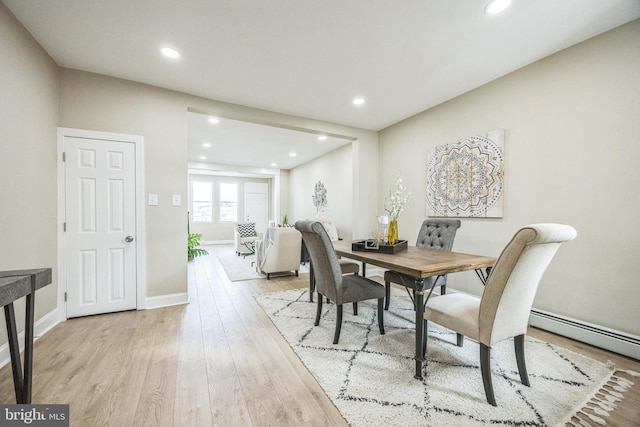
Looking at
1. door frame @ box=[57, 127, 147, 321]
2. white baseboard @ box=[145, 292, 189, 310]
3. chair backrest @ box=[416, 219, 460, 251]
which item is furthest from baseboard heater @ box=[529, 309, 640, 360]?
door frame @ box=[57, 127, 147, 321]

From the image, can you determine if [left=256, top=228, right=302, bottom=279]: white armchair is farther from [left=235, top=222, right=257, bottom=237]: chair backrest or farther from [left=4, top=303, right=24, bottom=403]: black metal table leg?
[left=4, top=303, right=24, bottom=403]: black metal table leg

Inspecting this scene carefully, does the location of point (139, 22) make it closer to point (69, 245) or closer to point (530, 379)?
point (69, 245)

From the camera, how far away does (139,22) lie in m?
1.98

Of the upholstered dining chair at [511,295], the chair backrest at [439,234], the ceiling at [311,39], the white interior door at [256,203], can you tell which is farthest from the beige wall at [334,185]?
the upholstered dining chair at [511,295]

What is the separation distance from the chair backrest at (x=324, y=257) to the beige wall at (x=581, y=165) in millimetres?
1980

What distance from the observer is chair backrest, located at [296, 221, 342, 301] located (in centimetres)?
206

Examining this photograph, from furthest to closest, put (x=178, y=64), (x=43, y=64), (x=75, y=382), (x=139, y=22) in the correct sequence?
(x=178, y=64), (x=43, y=64), (x=139, y=22), (x=75, y=382)

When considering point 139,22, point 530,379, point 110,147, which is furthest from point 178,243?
point 530,379

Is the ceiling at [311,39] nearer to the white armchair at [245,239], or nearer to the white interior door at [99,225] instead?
the white interior door at [99,225]

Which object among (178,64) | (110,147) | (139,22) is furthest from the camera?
(110,147)

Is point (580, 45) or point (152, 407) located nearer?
point (152, 407)

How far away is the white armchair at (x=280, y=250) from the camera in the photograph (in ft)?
13.9

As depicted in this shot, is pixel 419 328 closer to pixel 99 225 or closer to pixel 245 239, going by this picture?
pixel 99 225

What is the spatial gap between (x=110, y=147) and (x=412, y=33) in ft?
10.3
